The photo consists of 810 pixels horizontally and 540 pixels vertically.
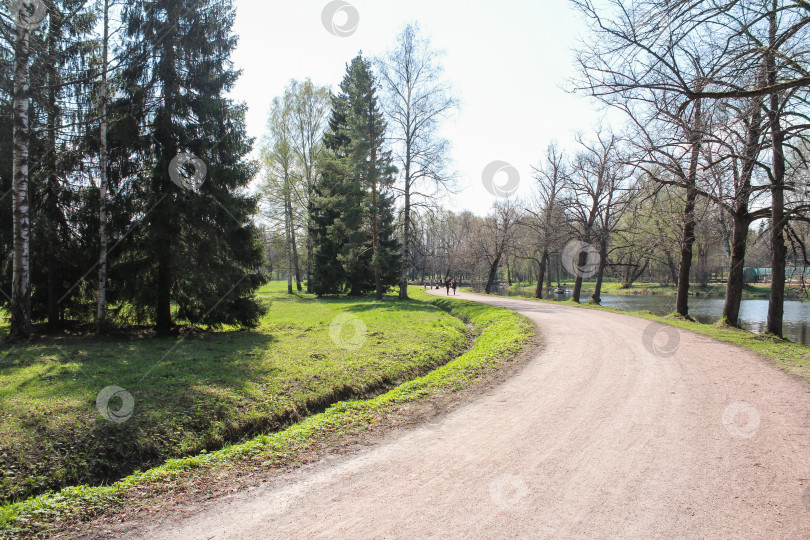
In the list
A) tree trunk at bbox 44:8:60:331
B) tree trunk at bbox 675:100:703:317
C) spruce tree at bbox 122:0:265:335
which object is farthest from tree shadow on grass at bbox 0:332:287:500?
tree trunk at bbox 675:100:703:317

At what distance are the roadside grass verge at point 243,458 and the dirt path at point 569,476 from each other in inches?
24.9

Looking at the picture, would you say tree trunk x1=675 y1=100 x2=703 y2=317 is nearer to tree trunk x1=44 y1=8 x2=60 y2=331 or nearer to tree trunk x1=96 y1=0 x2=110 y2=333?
tree trunk x1=96 y1=0 x2=110 y2=333

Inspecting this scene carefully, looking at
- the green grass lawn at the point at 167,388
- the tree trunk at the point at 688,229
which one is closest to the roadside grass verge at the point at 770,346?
the tree trunk at the point at 688,229

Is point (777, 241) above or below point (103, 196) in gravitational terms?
below

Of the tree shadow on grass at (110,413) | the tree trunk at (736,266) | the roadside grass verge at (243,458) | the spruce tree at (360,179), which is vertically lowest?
the roadside grass verge at (243,458)

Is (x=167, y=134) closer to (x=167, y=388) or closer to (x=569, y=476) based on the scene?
(x=167, y=388)

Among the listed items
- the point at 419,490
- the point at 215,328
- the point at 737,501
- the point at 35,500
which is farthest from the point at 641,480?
the point at 215,328

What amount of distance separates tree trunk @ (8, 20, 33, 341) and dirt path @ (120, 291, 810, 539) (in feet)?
33.5

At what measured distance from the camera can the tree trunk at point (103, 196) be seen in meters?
11.5

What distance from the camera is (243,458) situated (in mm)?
4852

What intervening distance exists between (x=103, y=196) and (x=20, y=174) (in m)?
1.87

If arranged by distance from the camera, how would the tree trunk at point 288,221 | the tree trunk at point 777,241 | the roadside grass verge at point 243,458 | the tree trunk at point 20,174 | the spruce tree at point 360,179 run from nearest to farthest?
the roadside grass verge at point 243,458 → the tree trunk at point 20,174 → the tree trunk at point 777,241 → the spruce tree at point 360,179 → the tree trunk at point 288,221

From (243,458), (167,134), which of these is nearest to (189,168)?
(167,134)

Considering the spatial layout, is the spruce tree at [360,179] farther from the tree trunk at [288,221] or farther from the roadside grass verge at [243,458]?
the roadside grass verge at [243,458]
